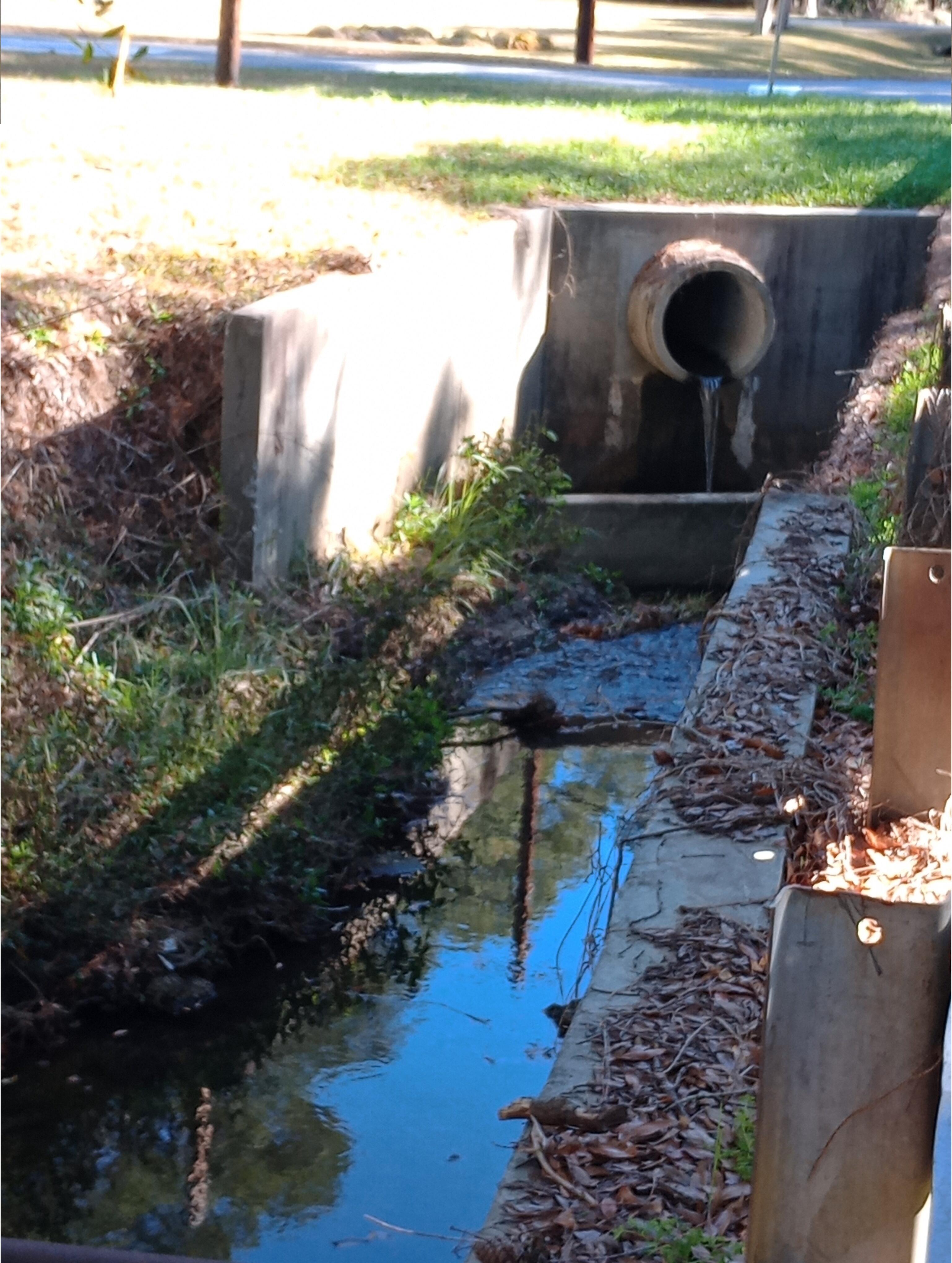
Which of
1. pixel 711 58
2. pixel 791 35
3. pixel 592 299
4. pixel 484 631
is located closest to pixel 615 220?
pixel 592 299

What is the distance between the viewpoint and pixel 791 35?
1297 inches

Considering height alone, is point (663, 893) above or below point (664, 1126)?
above

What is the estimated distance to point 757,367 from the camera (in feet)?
38.4

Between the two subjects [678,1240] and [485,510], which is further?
[485,510]

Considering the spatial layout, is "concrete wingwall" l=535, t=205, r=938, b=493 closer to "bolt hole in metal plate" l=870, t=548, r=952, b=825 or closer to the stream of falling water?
the stream of falling water

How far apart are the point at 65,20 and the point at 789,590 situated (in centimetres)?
2081

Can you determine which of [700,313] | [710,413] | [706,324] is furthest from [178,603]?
[700,313]

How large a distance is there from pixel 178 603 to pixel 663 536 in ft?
16.4

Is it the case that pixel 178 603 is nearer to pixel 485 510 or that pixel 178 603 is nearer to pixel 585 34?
pixel 485 510

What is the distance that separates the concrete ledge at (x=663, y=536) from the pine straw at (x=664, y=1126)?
6449mm

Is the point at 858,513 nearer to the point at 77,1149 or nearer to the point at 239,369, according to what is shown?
the point at 239,369

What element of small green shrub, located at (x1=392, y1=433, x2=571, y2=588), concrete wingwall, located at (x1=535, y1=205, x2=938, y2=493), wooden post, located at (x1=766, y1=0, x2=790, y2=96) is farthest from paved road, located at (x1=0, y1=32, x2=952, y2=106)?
small green shrub, located at (x1=392, y1=433, x2=571, y2=588)

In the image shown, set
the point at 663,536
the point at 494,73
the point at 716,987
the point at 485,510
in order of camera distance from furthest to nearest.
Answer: the point at 494,73, the point at 663,536, the point at 485,510, the point at 716,987

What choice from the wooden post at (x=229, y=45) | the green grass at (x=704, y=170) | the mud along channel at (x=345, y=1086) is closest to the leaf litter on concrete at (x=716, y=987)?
the mud along channel at (x=345, y=1086)
